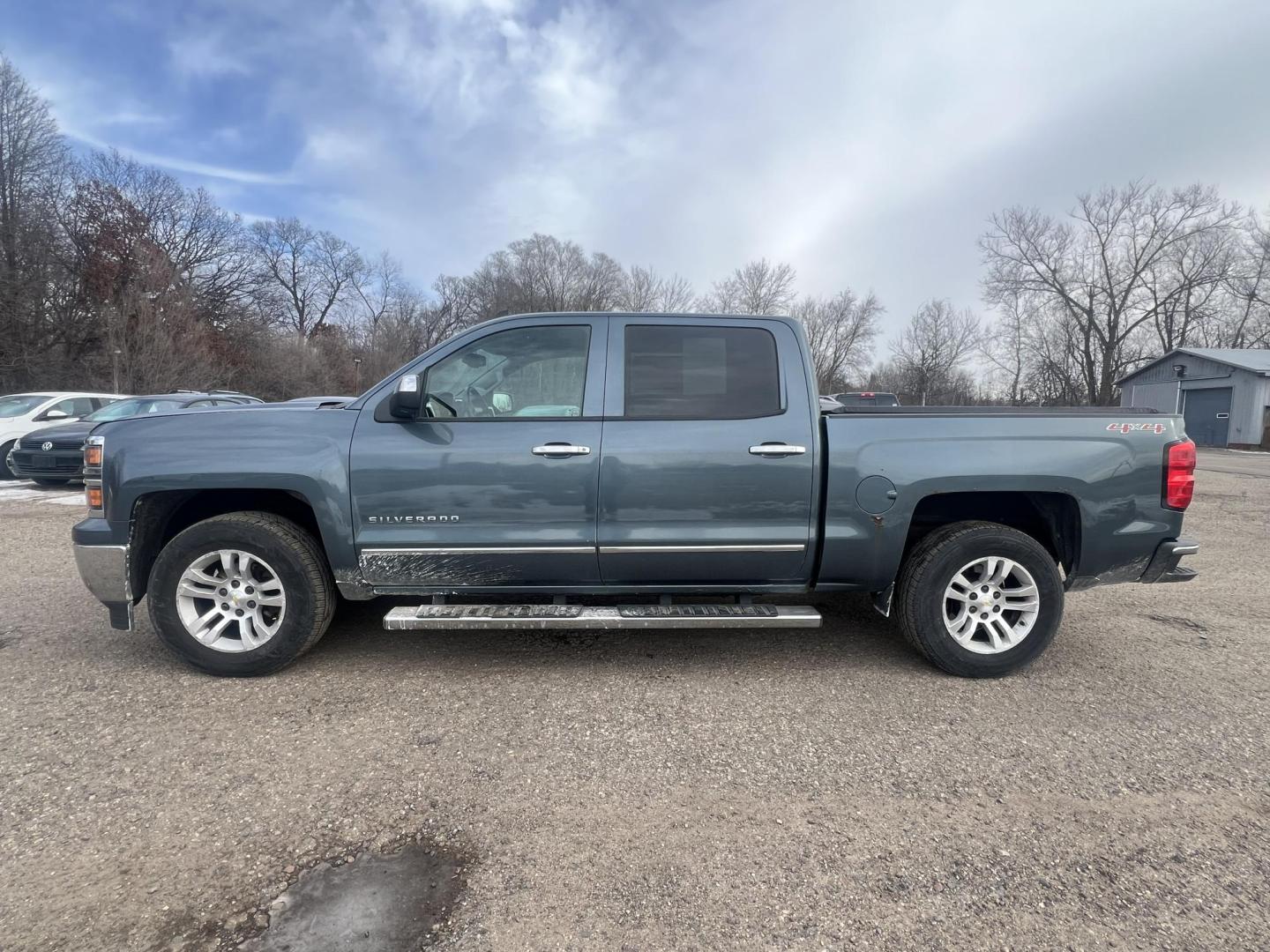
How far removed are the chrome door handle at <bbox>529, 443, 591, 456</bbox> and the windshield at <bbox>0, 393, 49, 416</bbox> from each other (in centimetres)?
1344

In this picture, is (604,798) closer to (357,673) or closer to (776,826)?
(776,826)

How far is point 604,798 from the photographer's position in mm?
2461

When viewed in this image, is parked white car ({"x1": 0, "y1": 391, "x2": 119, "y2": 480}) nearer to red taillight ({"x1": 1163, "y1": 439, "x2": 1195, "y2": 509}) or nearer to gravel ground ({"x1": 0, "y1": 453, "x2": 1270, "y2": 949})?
gravel ground ({"x1": 0, "y1": 453, "x2": 1270, "y2": 949})

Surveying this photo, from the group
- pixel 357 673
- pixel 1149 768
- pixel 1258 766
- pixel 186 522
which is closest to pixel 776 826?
pixel 1149 768

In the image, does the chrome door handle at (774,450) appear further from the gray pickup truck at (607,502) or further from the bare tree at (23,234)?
the bare tree at (23,234)

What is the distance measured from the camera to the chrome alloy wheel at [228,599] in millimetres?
3414

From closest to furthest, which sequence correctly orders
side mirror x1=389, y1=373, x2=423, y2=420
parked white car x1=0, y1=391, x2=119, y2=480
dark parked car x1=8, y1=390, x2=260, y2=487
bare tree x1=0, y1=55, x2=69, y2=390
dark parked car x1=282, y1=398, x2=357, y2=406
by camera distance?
side mirror x1=389, y1=373, x2=423, y2=420
dark parked car x1=282, y1=398, x2=357, y2=406
dark parked car x1=8, y1=390, x2=260, y2=487
parked white car x1=0, y1=391, x2=119, y2=480
bare tree x1=0, y1=55, x2=69, y2=390

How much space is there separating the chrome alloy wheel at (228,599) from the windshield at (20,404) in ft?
39.7

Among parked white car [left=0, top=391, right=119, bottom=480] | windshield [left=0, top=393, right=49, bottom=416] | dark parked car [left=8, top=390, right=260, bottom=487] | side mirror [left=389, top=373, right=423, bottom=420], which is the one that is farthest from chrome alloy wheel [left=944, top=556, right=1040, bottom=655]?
windshield [left=0, top=393, right=49, bottom=416]

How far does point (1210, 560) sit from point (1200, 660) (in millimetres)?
3434

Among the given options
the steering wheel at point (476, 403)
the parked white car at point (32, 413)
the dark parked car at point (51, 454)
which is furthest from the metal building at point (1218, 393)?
the parked white car at point (32, 413)

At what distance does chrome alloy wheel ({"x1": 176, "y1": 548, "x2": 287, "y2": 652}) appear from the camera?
11.2 feet

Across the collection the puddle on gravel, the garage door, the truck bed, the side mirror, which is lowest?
the puddle on gravel

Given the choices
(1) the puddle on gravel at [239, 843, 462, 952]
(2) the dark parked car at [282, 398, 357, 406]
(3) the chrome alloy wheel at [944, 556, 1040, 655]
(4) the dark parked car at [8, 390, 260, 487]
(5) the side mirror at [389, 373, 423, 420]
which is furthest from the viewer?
(4) the dark parked car at [8, 390, 260, 487]
